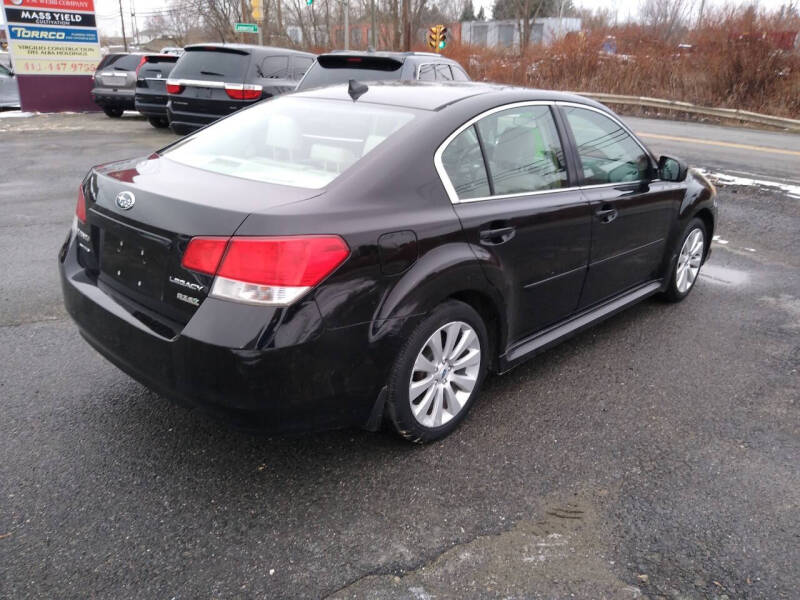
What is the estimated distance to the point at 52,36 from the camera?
52.7 ft

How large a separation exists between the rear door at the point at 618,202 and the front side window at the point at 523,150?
7.8 inches

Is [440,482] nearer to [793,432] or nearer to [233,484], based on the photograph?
[233,484]

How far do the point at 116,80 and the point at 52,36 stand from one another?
1.98m

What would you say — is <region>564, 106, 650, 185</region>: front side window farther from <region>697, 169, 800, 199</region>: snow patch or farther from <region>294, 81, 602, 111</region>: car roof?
<region>697, 169, 800, 199</region>: snow patch

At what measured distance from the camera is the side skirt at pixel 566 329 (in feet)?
11.7

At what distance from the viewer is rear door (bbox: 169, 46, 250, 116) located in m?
11.1

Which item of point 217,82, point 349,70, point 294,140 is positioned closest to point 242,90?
point 217,82

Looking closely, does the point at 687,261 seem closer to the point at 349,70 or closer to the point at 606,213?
the point at 606,213

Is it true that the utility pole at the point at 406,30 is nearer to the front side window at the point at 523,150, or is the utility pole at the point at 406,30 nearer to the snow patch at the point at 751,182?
the snow patch at the point at 751,182

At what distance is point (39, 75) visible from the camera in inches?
647

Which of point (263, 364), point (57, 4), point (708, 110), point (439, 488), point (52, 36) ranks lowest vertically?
point (439, 488)

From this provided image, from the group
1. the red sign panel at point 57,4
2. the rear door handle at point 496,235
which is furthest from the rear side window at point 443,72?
the red sign panel at point 57,4

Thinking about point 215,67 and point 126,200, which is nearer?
point 126,200

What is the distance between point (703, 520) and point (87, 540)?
241cm
